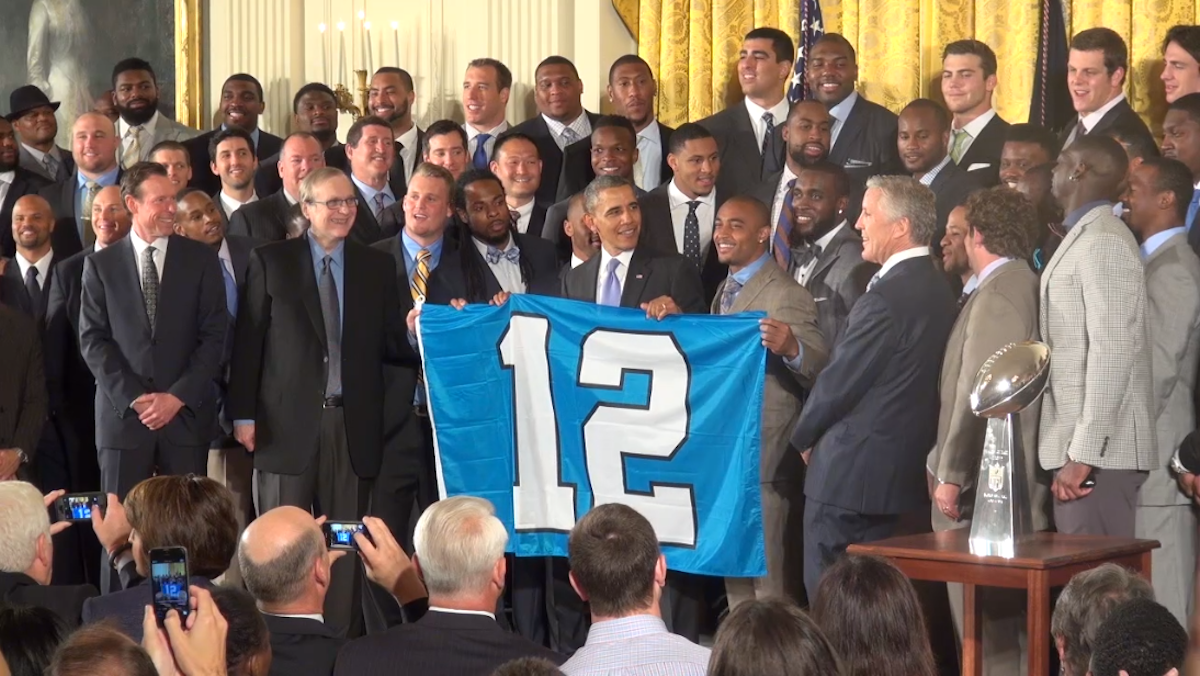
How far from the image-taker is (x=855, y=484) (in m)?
6.43

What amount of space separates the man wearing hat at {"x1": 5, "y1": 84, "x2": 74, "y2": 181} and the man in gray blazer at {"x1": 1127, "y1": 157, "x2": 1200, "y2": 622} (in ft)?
22.0

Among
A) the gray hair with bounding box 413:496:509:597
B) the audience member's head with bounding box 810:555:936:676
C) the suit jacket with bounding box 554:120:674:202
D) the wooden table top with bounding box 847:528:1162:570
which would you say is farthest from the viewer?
the suit jacket with bounding box 554:120:674:202

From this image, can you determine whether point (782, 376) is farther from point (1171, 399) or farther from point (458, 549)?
point (458, 549)

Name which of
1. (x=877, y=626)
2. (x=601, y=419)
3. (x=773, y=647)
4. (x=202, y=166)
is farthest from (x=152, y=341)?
(x=773, y=647)

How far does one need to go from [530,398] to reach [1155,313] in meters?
2.55

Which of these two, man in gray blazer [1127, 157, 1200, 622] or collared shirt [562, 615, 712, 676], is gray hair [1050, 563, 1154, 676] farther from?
man in gray blazer [1127, 157, 1200, 622]

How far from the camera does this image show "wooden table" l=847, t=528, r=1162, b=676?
512 cm

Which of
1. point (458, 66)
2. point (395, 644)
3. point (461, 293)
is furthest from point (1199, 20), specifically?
point (395, 644)

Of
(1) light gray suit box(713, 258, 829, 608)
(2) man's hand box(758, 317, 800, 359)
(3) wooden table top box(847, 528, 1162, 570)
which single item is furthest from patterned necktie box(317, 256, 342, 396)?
(3) wooden table top box(847, 528, 1162, 570)

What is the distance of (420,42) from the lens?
37.3ft

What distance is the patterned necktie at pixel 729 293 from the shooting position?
719 cm

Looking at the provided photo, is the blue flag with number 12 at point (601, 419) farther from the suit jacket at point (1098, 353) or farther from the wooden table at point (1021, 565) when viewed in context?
the wooden table at point (1021, 565)

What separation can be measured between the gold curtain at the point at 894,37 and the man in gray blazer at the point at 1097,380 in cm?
289

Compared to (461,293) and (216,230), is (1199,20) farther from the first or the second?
(216,230)
